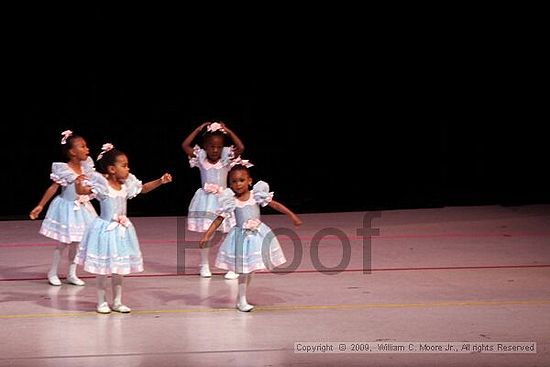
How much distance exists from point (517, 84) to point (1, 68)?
5.04 meters

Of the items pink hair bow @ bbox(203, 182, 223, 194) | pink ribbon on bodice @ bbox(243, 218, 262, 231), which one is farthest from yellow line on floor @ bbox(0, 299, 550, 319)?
pink hair bow @ bbox(203, 182, 223, 194)

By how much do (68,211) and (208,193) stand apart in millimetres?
997

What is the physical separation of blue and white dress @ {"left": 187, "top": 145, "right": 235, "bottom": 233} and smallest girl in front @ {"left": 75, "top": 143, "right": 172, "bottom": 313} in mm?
1073

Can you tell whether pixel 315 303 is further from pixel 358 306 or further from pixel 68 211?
pixel 68 211

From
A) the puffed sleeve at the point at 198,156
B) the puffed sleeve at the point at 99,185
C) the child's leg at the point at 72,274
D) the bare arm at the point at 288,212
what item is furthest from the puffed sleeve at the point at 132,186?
the puffed sleeve at the point at 198,156

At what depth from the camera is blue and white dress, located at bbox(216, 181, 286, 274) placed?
617 cm

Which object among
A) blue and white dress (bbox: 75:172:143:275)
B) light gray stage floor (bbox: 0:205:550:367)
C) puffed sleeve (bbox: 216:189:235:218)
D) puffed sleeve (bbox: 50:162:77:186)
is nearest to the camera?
light gray stage floor (bbox: 0:205:550:367)

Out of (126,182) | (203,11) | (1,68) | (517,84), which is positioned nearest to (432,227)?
(517,84)

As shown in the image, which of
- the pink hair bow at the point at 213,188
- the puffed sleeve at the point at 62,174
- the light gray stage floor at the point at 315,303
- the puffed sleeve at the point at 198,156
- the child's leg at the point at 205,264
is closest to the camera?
the light gray stage floor at the point at 315,303

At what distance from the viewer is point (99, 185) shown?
6.21 meters

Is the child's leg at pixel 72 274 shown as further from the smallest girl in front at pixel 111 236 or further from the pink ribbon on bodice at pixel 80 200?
the smallest girl in front at pixel 111 236

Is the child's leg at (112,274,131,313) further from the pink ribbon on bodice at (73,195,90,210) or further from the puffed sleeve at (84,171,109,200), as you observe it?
the pink ribbon on bodice at (73,195,90,210)

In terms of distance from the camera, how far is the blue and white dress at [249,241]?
20.2ft

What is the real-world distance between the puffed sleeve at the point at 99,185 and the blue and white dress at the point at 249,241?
69 centimetres
